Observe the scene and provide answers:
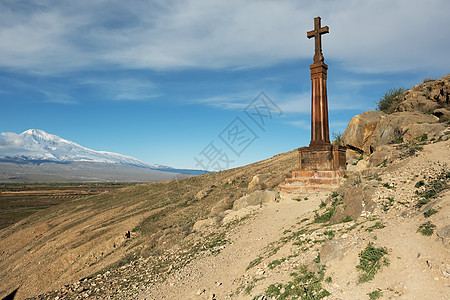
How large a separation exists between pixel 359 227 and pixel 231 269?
12.1ft

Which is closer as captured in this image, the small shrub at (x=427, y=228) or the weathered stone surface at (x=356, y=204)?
the small shrub at (x=427, y=228)

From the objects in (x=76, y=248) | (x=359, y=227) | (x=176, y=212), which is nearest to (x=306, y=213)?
(x=359, y=227)

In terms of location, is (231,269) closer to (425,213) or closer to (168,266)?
(168,266)

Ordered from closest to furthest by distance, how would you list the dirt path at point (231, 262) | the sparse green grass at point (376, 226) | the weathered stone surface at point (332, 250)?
the weathered stone surface at point (332, 250) < the sparse green grass at point (376, 226) < the dirt path at point (231, 262)

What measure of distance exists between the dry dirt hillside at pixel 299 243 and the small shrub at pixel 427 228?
2 cm

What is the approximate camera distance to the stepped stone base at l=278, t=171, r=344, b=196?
45.4 ft

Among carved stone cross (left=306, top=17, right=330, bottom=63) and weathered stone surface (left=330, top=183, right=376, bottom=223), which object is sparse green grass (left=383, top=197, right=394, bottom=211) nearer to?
weathered stone surface (left=330, top=183, right=376, bottom=223)

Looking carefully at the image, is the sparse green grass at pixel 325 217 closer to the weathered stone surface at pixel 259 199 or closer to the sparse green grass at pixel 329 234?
the sparse green grass at pixel 329 234

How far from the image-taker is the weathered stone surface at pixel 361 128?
16.6m

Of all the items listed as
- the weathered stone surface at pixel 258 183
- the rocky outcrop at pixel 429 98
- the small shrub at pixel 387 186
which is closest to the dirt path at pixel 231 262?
the small shrub at pixel 387 186

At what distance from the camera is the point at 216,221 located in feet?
45.0

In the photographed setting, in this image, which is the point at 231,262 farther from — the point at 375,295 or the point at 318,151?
the point at 318,151

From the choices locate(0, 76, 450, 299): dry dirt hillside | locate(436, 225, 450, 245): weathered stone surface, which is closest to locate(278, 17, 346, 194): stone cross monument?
locate(0, 76, 450, 299): dry dirt hillside

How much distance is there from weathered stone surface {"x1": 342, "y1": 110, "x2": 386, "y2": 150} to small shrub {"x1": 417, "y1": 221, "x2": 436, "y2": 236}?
1150cm
